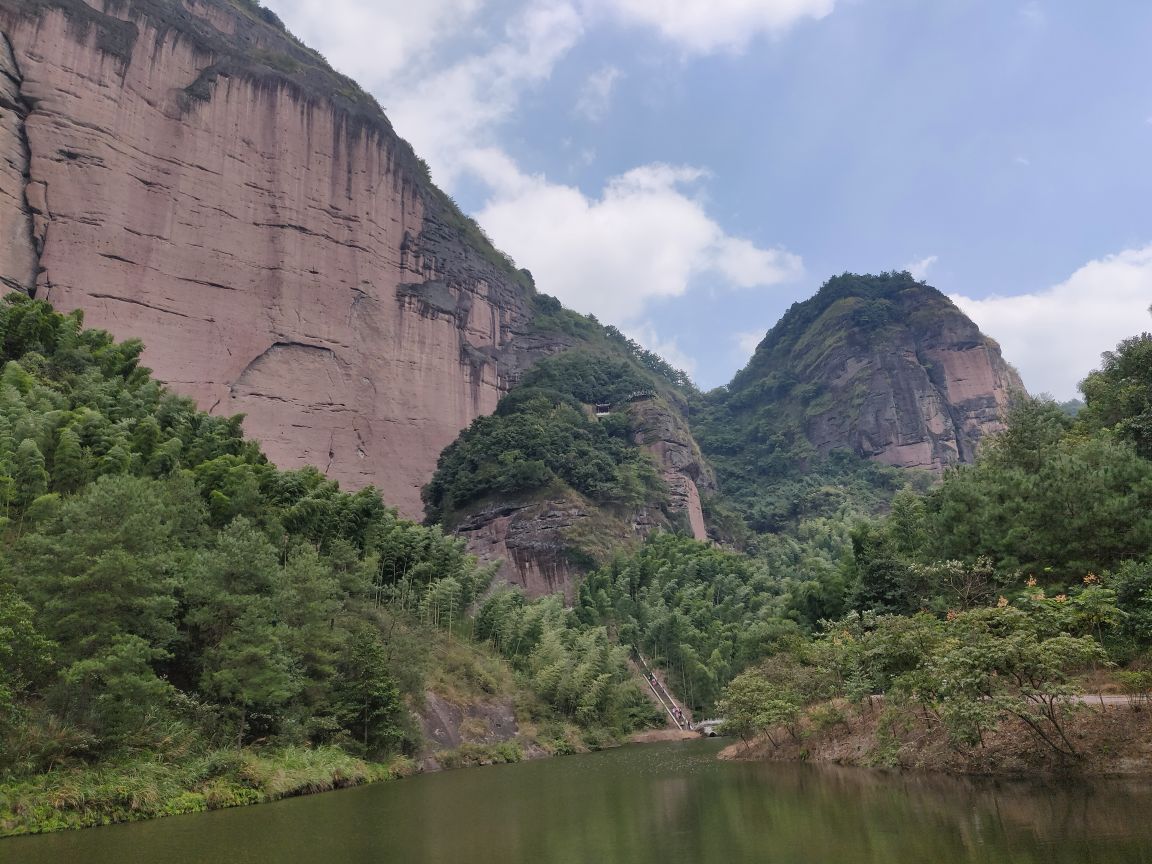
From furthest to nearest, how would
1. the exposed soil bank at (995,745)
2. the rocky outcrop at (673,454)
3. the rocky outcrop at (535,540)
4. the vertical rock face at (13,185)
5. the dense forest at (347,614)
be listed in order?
the rocky outcrop at (673,454) < the rocky outcrop at (535,540) < the vertical rock face at (13,185) < the dense forest at (347,614) < the exposed soil bank at (995,745)

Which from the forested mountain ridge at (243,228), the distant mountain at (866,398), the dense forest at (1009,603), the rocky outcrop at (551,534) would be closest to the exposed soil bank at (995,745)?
the dense forest at (1009,603)

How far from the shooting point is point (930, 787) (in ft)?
33.6

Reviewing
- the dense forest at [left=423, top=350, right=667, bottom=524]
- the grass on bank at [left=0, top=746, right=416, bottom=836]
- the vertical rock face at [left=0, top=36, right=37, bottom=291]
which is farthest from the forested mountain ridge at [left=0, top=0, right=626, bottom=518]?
the grass on bank at [left=0, top=746, right=416, bottom=836]

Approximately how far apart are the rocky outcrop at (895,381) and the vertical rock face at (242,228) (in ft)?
122

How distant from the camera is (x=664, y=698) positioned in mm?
34656

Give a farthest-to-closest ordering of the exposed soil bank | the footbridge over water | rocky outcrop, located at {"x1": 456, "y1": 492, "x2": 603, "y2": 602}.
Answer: rocky outcrop, located at {"x1": 456, "y1": 492, "x2": 603, "y2": 602} < the footbridge over water < the exposed soil bank

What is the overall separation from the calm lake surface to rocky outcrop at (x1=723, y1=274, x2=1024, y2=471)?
58.3 meters

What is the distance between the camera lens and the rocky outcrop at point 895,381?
216 ft

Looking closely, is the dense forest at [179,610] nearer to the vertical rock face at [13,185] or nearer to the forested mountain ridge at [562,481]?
the vertical rock face at [13,185]

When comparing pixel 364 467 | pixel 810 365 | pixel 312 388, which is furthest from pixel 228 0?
pixel 810 365

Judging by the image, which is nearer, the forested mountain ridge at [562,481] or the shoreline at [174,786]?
the shoreline at [174,786]

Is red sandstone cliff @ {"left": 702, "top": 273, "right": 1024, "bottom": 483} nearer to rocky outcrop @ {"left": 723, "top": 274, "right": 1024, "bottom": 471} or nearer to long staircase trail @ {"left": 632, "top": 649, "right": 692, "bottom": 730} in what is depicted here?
rocky outcrop @ {"left": 723, "top": 274, "right": 1024, "bottom": 471}

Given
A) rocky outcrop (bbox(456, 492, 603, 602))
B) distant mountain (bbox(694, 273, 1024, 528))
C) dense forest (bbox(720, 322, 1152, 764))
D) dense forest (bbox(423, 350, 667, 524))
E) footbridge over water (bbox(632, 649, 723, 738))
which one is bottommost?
footbridge over water (bbox(632, 649, 723, 738))

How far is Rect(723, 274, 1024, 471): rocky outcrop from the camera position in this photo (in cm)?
6594
